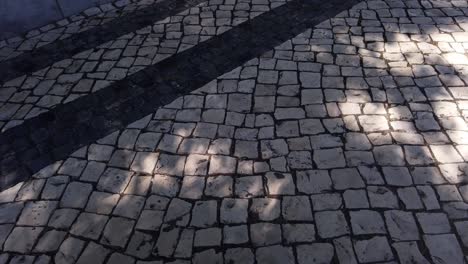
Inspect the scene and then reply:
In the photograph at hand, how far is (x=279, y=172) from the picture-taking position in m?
4.56

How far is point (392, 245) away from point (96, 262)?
284 cm

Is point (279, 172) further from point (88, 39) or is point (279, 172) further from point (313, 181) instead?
point (88, 39)

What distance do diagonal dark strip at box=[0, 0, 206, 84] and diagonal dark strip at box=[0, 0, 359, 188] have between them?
1.37 m

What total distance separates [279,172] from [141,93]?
2.47m

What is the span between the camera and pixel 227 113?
539cm

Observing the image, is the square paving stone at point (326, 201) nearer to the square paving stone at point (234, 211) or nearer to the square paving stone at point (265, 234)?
the square paving stone at point (265, 234)

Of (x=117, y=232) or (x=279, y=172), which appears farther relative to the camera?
(x=279, y=172)

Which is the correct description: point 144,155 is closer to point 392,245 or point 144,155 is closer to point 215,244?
point 215,244

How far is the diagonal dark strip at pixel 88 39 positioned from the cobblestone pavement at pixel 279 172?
1.40 ft

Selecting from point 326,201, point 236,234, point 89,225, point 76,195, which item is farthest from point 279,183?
Answer: point 76,195

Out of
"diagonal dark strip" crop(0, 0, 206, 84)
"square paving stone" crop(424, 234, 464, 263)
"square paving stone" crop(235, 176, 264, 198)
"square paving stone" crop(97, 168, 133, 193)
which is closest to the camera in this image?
"square paving stone" crop(424, 234, 464, 263)

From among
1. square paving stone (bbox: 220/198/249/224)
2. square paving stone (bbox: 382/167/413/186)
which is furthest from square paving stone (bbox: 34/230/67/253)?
square paving stone (bbox: 382/167/413/186)

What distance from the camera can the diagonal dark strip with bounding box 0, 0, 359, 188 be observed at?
5051 mm

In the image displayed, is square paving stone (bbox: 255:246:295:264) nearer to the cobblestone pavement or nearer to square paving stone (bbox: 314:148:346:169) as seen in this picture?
the cobblestone pavement
